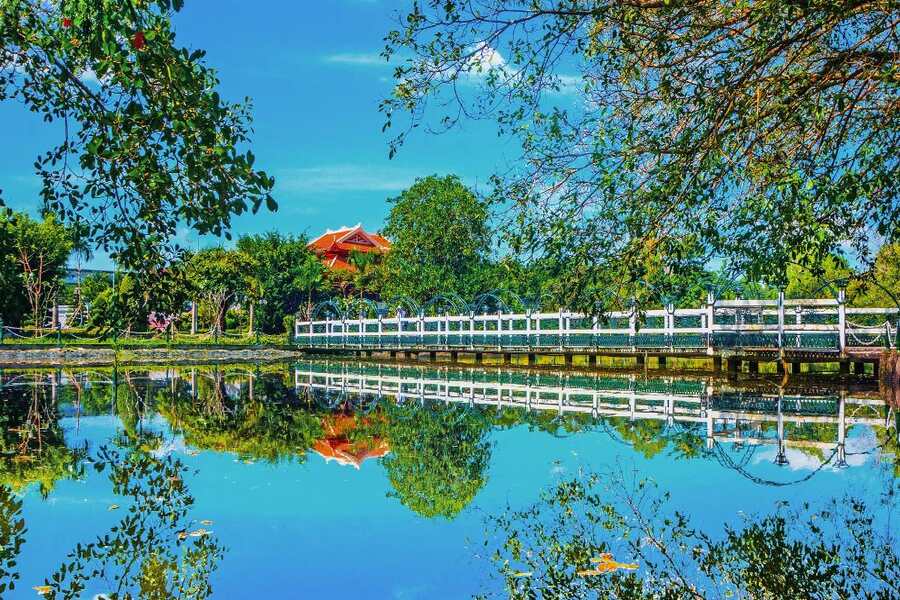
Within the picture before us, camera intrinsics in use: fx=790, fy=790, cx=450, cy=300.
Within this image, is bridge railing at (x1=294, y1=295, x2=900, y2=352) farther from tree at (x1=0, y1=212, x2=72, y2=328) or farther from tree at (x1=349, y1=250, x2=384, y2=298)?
tree at (x1=0, y1=212, x2=72, y2=328)

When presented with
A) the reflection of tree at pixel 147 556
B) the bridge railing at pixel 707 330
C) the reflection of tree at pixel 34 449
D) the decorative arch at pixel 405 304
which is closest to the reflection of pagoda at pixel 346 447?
the reflection of tree at pixel 147 556

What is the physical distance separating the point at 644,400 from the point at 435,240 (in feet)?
65.7

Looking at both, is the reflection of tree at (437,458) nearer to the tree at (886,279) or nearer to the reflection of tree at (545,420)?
the reflection of tree at (545,420)

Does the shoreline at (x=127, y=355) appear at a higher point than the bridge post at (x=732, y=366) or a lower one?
lower

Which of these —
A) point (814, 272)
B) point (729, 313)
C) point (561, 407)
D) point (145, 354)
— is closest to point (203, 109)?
point (814, 272)

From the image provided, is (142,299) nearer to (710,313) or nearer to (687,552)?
(687,552)

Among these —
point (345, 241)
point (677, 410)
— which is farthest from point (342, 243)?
point (677, 410)

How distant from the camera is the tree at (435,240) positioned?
30.8m

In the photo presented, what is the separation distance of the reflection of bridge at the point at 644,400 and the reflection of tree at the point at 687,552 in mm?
2339

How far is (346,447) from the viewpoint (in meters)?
7.41

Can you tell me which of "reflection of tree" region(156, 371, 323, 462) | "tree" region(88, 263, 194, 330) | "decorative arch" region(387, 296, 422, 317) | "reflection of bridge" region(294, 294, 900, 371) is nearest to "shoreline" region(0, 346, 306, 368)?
"decorative arch" region(387, 296, 422, 317)

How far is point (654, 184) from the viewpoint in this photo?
5.48 meters

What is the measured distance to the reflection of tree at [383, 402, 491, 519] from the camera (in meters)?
5.21

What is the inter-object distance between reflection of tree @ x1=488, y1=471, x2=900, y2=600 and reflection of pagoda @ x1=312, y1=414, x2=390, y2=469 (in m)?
2.29
